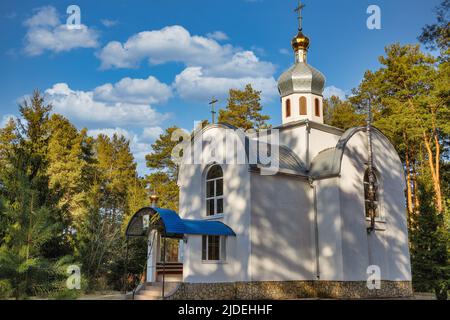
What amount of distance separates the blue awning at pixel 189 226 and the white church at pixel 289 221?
1.5 inches

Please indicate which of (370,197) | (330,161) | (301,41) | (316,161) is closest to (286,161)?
(316,161)

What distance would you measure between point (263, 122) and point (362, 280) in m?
18.3

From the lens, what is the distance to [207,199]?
15.3m

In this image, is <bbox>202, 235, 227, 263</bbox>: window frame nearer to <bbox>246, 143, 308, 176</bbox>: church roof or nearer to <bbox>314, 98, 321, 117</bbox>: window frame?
<bbox>246, 143, 308, 176</bbox>: church roof

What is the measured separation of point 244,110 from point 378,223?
54.1 ft

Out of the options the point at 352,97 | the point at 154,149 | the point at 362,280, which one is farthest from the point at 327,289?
the point at 154,149

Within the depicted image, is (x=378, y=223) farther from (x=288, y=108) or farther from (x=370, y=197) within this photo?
(x=288, y=108)

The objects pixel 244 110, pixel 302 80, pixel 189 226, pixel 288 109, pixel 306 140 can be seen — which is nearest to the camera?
pixel 189 226

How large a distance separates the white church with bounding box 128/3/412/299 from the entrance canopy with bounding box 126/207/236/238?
0.04 meters

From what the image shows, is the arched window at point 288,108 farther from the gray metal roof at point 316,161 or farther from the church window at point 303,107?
the gray metal roof at point 316,161

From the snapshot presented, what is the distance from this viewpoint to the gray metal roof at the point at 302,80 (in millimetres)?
18031

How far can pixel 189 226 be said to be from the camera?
13.2 m

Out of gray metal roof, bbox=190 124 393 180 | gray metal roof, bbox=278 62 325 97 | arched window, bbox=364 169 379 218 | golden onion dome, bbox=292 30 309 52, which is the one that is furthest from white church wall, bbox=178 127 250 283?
golden onion dome, bbox=292 30 309 52
